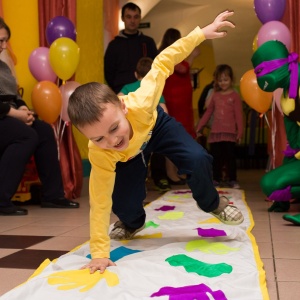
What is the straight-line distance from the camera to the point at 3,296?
1.26 m

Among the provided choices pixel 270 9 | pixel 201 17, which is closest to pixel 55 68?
pixel 270 9

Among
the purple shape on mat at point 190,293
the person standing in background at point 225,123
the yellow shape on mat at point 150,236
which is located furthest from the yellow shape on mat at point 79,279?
the person standing in background at point 225,123

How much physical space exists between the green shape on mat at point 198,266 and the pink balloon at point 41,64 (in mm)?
2036

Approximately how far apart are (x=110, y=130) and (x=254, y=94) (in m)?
1.84

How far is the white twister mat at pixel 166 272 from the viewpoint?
126 centimetres

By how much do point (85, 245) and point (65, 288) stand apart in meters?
0.55

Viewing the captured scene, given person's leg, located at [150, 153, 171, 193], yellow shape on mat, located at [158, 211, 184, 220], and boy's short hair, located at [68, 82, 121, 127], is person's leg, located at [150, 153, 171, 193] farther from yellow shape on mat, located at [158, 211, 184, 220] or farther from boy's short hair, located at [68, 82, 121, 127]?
boy's short hair, located at [68, 82, 121, 127]

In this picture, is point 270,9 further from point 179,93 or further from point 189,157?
point 189,157

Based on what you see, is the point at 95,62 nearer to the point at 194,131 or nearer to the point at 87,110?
the point at 194,131

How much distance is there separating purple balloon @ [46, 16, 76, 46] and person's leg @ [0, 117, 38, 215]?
0.72 meters

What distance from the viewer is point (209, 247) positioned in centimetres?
175

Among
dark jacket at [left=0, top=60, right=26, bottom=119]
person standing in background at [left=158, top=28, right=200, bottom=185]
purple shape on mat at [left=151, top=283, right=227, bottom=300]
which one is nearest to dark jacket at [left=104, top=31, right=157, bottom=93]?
person standing in background at [left=158, top=28, right=200, bottom=185]

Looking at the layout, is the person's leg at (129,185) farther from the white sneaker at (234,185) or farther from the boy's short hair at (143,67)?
the white sneaker at (234,185)

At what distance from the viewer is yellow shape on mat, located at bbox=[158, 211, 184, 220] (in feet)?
8.16
